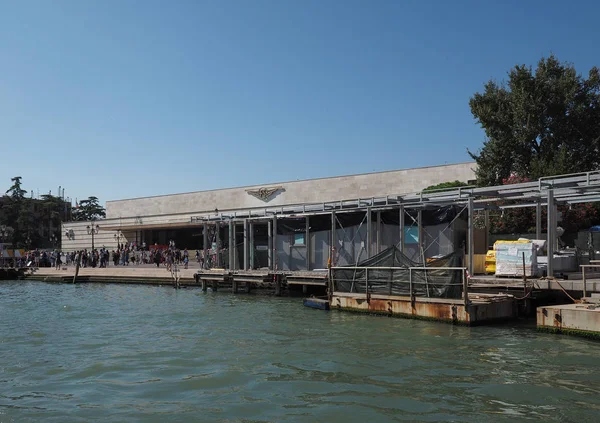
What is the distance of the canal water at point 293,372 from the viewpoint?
30.1 feet

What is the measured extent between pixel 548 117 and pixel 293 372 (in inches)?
1190

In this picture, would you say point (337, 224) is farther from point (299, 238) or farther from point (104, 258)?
point (104, 258)

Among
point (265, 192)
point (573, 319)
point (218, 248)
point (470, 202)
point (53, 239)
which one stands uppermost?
point (265, 192)

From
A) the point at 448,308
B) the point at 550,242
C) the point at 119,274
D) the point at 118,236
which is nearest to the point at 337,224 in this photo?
the point at 448,308

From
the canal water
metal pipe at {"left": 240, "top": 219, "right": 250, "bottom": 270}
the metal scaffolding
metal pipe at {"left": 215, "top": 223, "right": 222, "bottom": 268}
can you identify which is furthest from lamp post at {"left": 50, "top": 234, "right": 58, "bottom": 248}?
the canal water

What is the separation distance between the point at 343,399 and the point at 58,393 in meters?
5.39

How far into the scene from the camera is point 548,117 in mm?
35562

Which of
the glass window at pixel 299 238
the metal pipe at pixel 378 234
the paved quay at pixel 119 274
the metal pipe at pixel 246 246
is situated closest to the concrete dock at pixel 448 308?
the metal pipe at pixel 378 234

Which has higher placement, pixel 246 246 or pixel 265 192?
pixel 265 192

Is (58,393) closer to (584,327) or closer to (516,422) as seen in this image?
(516,422)

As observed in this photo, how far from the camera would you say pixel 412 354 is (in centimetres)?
1310

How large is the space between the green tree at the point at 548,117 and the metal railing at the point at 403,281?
57.8ft

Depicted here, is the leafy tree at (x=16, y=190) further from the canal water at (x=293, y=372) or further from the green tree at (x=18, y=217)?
the canal water at (x=293, y=372)

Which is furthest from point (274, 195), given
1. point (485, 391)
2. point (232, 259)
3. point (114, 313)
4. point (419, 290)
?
point (485, 391)
